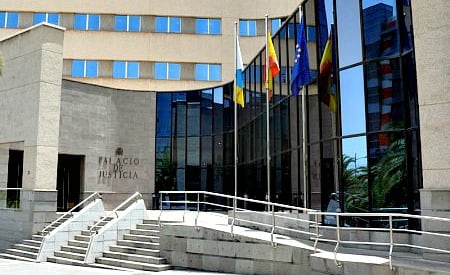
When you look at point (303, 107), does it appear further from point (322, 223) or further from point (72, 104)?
point (72, 104)

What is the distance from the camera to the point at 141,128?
3145 cm

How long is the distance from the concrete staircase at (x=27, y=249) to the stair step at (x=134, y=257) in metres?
3.67

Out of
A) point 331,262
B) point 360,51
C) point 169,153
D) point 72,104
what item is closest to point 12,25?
point 72,104

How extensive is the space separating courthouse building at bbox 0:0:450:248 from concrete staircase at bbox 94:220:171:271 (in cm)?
500

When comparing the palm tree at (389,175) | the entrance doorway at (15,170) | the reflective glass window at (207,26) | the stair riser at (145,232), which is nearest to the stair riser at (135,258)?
the stair riser at (145,232)

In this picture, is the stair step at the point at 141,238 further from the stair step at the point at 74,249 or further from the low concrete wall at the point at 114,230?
the stair step at the point at 74,249

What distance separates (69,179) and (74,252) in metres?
11.9

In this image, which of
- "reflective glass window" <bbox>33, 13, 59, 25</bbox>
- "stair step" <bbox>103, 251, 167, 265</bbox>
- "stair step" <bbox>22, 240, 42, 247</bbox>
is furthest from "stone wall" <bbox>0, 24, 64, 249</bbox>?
"reflective glass window" <bbox>33, 13, 59, 25</bbox>

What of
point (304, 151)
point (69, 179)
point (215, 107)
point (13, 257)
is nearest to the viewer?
point (304, 151)

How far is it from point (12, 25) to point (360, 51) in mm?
31562

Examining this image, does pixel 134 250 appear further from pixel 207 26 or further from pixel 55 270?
pixel 207 26

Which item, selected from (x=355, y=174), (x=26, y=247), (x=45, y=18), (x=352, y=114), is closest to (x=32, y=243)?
(x=26, y=247)

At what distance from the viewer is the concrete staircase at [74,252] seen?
17.0m

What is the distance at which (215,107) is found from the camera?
32.0 meters
